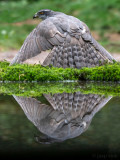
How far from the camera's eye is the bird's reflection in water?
3525 millimetres

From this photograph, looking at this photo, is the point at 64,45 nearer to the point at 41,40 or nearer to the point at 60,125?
the point at 41,40

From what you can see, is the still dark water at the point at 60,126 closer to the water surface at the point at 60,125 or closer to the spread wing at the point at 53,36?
the water surface at the point at 60,125

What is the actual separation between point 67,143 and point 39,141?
8.5 inches

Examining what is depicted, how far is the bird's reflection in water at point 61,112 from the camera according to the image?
3.53 metres

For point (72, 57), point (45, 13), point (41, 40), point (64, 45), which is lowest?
point (72, 57)

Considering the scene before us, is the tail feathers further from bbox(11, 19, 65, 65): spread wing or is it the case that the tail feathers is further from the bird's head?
the bird's head

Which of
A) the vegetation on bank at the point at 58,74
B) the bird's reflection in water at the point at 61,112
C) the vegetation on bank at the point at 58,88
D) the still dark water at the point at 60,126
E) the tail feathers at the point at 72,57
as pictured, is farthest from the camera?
the tail feathers at the point at 72,57

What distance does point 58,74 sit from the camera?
7.18 m

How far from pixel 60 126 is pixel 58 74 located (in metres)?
3.46

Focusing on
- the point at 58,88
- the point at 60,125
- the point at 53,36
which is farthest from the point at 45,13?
the point at 60,125

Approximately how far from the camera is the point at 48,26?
25.7ft

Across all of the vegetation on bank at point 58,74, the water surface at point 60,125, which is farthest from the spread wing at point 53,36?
the water surface at point 60,125

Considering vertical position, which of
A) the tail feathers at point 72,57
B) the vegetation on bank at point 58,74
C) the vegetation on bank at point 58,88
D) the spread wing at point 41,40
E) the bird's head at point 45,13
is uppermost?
the bird's head at point 45,13

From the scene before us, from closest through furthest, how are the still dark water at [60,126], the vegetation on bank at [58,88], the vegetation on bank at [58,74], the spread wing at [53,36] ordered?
the still dark water at [60,126], the vegetation on bank at [58,88], the vegetation on bank at [58,74], the spread wing at [53,36]
